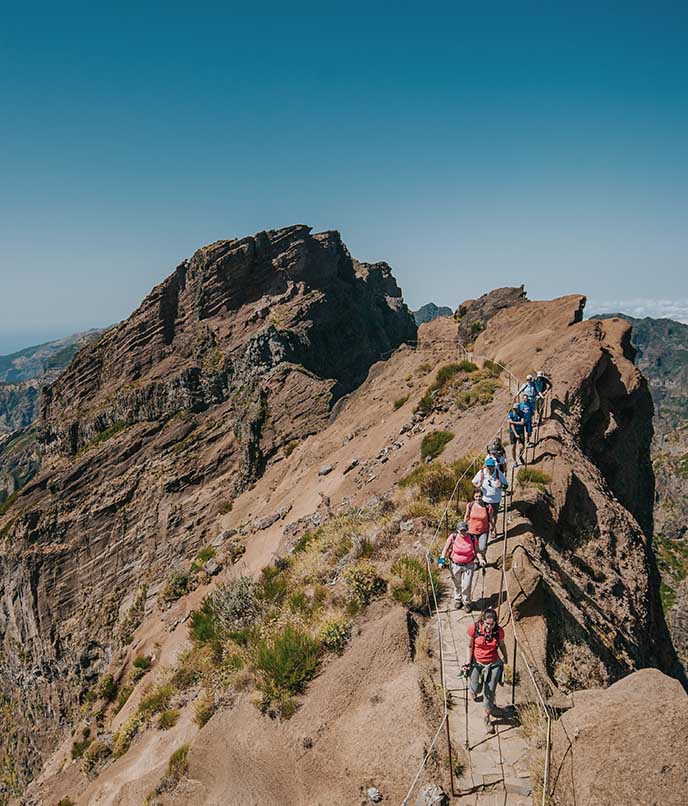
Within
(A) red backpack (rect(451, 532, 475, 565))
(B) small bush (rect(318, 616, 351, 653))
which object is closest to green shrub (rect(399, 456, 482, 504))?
(A) red backpack (rect(451, 532, 475, 565))

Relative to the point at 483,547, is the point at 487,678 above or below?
below

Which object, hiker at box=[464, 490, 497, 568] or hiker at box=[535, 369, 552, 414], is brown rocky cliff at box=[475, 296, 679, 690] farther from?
hiker at box=[464, 490, 497, 568]

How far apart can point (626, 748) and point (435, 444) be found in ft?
46.8

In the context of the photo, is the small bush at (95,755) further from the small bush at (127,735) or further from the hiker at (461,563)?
the hiker at (461,563)

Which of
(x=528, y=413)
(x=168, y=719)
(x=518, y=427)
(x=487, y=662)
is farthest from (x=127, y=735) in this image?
(x=528, y=413)

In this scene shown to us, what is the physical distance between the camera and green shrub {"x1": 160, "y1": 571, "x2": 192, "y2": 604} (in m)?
25.1

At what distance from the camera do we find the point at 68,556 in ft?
170

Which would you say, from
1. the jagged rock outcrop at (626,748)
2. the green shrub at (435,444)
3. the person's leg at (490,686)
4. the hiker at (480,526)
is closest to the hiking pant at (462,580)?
the hiker at (480,526)

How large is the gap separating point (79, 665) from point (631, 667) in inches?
1897

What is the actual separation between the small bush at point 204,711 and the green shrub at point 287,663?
1.10 m

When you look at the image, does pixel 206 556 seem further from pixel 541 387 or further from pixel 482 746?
pixel 482 746

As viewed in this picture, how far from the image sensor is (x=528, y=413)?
46.1 ft

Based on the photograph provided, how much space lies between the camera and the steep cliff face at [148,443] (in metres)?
45.7

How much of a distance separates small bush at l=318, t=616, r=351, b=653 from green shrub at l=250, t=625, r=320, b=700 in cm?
22
